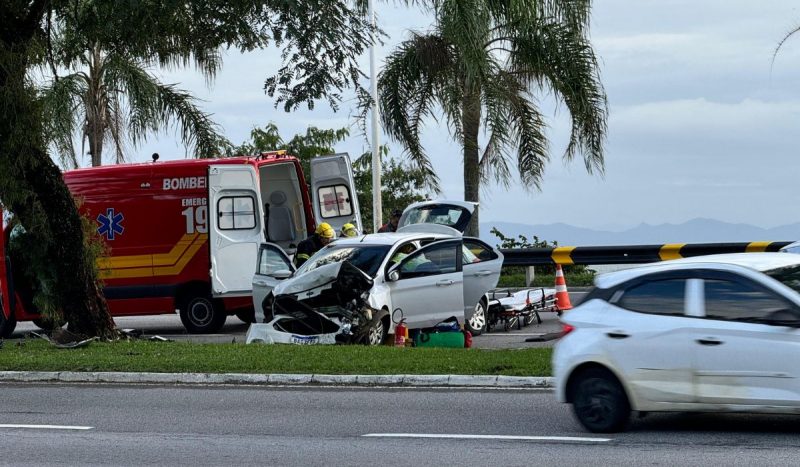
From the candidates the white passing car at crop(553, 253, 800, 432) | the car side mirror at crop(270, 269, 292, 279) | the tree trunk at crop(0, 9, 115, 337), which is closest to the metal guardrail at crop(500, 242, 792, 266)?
the car side mirror at crop(270, 269, 292, 279)

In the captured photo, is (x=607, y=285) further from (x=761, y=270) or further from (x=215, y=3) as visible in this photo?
(x=215, y=3)

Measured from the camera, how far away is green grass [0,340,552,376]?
13.5 meters

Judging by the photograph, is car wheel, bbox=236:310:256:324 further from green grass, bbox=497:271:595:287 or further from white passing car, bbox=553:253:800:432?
white passing car, bbox=553:253:800:432

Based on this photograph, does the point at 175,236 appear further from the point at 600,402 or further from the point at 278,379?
the point at 600,402

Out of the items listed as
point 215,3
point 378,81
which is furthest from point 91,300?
point 378,81

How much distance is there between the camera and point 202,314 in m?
20.0

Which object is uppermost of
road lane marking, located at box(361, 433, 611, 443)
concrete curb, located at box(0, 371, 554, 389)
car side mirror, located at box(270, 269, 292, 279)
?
car side mirror, located at box(270, 269, 292, 279)

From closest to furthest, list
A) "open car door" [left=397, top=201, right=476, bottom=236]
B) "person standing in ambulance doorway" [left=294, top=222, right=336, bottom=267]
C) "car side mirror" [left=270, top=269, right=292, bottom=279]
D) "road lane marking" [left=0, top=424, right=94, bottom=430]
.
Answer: "road lane marking" [left=0, top=424, right=94, bottom=430] → "car side mirror" [left=270, top=269, right=292, bottom=279] → "person standing in ambulance doorway" [left=294, top=222, right=336, bottom=267] → "open car door" [left=397, top=201, right=476, bottom=236]

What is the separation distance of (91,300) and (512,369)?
21.9 ft

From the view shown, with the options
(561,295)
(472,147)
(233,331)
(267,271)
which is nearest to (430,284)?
(267,271)

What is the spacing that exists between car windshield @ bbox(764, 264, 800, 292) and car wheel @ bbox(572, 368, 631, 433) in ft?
4.76

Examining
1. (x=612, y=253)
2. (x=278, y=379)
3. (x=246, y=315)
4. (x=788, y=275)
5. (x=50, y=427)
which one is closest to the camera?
(x=788, y=275)

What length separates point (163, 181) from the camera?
1966cm

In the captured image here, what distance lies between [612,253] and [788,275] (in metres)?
13.7
